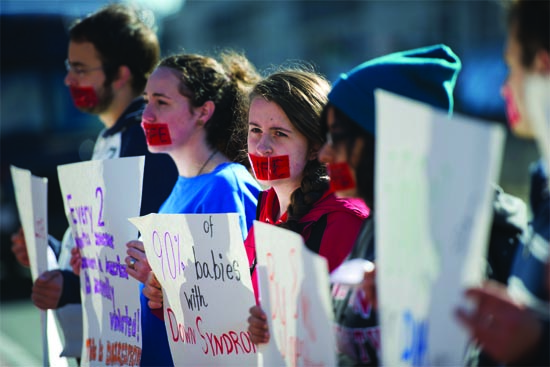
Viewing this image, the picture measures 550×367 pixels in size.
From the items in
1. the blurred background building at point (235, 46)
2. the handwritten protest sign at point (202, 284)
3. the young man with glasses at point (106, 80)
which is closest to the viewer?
the handwritten protest sign at point (202, 284)

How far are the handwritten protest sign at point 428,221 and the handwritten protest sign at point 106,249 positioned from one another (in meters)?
1.36

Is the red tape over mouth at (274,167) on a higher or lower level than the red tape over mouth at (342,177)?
lower

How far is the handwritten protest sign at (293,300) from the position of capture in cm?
206

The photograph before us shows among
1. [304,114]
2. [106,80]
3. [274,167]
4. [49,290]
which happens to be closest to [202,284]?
[274,167]

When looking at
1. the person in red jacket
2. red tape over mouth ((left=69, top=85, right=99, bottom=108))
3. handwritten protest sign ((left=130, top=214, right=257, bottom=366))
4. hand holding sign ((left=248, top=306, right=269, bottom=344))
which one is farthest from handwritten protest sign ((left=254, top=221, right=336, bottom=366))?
red tape over mouth ((left=69, top=85, right=99, bottom=108))

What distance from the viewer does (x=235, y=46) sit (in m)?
26.9

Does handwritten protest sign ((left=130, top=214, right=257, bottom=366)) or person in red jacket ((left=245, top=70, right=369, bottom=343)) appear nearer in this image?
handwritten protest sign ((left=130, top=214, right=257, bottom=366))

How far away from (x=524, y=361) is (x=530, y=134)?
45 cm

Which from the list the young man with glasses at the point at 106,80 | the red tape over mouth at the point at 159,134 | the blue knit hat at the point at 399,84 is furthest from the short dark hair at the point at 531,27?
the young man with glasses at the point at 106,80

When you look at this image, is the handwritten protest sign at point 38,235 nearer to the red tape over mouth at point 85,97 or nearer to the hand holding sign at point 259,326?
the red tape over mouth at point 85,97

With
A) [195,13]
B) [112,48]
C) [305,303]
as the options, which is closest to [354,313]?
[305,303]

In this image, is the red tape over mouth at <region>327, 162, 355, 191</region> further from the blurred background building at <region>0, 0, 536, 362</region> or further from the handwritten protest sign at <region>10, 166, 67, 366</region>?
the handwritten protest sign at <region>10, 166, 67, 366</region>

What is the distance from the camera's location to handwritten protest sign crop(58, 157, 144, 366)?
10.3ft

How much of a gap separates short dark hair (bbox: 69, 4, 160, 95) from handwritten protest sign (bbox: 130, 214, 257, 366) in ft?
4.35
